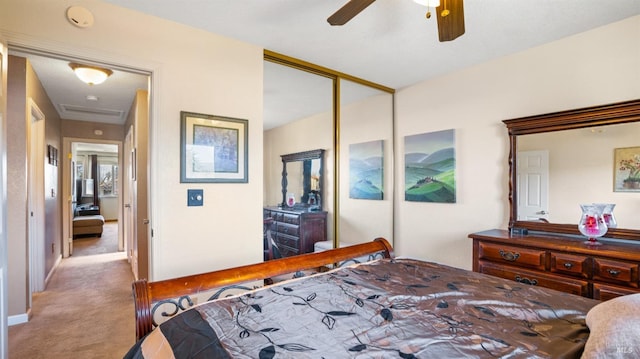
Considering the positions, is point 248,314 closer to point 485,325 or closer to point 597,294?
point 485,325

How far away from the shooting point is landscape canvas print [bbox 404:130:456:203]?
321 cm

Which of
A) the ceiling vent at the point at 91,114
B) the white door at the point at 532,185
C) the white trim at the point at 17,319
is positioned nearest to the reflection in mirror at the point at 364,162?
the white door at the point at 532,185

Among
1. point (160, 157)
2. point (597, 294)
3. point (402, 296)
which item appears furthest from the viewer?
point (160, 157)

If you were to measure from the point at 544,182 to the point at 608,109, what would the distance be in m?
0.68

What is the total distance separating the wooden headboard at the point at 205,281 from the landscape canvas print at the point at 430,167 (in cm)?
173

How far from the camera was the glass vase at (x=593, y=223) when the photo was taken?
2153 millimetres

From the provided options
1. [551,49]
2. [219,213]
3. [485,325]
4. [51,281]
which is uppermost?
[551,49]

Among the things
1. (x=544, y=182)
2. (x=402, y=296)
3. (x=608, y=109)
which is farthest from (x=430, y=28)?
(x=402, y=296)

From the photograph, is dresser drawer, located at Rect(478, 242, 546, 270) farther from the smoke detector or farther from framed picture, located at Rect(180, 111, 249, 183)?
the smoke detector

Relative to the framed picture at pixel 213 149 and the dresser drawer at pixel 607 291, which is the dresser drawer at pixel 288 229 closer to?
the framed picture at pixel 213 149

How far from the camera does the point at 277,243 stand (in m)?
2.87

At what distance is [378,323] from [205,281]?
0.74 meters

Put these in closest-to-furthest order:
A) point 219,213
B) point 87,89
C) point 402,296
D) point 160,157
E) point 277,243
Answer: point 402,296 → point 160,157 → point 219,213 → point 277,243 → point 87,89

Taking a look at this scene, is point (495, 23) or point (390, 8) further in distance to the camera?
point (495, 23)
